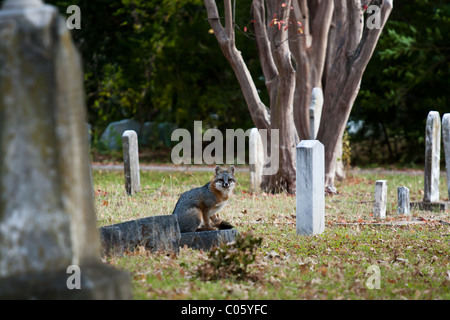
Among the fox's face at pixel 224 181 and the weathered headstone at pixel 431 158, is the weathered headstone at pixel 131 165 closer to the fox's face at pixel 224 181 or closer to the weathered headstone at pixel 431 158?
the fox's face at pixel 224 181

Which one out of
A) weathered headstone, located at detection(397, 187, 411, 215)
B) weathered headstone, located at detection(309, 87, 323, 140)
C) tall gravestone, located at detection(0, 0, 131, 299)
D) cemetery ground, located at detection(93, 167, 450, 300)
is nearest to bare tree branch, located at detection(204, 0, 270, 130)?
weathered headstone, located at detection(309, 87, 323, 140)


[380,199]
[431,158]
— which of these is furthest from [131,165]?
[431,158]

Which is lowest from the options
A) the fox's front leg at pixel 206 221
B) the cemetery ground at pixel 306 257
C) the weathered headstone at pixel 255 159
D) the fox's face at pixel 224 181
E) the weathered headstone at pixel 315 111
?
the cemetery ground at pixel 306 257

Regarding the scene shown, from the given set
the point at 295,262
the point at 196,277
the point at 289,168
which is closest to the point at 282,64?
the point at 289,168

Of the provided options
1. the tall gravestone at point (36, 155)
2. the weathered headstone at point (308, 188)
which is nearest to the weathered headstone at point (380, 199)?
the weathered headstone at point (308, 188)

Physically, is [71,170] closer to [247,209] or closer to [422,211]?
[247,209]

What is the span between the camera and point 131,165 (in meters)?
14.4

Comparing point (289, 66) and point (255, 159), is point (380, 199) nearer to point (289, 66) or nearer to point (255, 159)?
point (289, 66)

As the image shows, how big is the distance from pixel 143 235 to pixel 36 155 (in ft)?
12.0

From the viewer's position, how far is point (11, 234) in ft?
12.7

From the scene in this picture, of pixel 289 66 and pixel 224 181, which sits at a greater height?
pixel 289 66

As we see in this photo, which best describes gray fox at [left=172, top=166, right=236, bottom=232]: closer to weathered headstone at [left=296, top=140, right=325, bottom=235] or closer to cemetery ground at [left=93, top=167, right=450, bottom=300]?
cemetery ground at [left=93, top=167, right=450, bottom=300]

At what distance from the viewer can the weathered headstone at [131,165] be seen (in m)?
14.3

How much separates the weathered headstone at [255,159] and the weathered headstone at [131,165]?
9.73 feet
